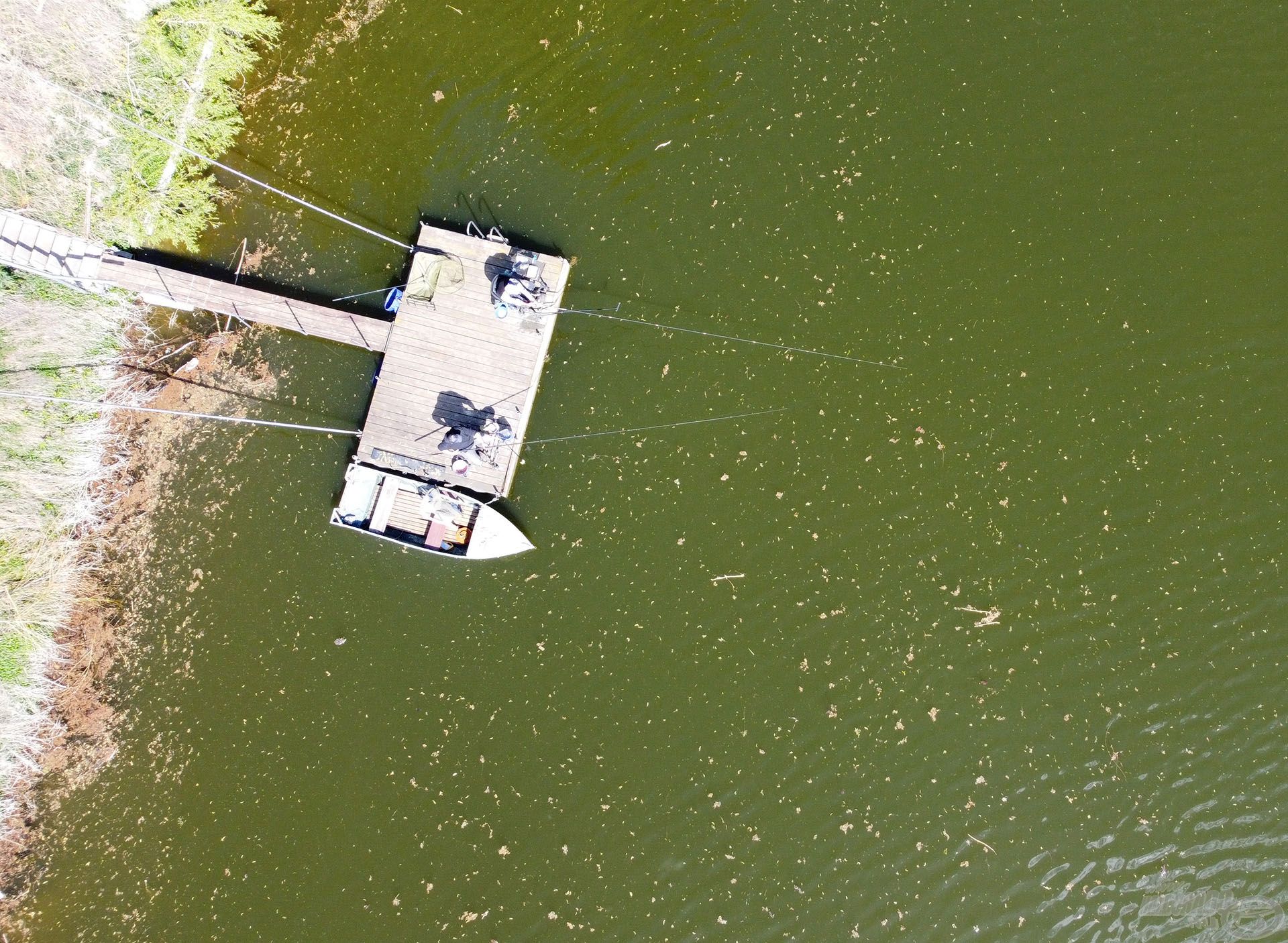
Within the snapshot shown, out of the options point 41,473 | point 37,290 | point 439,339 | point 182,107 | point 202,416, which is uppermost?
point 182,107

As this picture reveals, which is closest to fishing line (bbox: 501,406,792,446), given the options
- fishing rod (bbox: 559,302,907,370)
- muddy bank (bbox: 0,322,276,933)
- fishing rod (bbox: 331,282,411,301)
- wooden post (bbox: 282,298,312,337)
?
fishing rod (bbox: 559,302,907,370)

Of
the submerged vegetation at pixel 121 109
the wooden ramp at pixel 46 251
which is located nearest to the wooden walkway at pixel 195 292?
the wooden ramp at pixel 46 251

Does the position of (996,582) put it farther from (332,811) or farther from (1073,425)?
(332,811)

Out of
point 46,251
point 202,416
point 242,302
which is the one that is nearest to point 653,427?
point 242,302

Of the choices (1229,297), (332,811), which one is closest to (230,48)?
A: (332,811)

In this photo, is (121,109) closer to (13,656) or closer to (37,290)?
(37,290)

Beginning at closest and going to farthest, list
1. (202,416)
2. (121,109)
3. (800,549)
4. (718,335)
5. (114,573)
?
1. (121,109)
2. (800,549)
3. (718,335)
4. (202,416)
5. (114,573)

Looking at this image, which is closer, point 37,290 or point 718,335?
point 37,290
